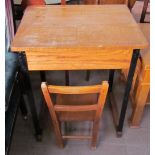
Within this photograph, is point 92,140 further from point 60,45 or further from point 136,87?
point 60,45

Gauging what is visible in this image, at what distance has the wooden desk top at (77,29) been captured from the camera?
1.02 m

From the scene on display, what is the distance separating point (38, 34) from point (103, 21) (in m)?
0.37

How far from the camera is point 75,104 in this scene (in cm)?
131

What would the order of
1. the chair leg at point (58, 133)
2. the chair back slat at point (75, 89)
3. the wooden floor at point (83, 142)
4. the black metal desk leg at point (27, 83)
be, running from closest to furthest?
the chair back slat at point (75, 89), the black metal desk leg at point (27, 83), the chair leg at point (58, 133), the wooden floor at point (83, 142)

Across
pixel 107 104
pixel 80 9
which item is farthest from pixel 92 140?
pixel 80 9

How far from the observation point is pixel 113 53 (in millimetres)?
1058

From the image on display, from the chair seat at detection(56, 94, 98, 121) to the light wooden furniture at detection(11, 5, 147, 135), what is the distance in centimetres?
24

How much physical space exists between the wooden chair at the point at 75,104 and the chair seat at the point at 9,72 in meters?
0.24

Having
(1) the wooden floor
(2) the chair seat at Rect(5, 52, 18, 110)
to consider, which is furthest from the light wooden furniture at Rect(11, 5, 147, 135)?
(1) the wooden floor

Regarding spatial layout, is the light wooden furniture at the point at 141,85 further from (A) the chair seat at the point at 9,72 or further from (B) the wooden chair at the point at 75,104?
(A) the chair seat at the point at 9,72

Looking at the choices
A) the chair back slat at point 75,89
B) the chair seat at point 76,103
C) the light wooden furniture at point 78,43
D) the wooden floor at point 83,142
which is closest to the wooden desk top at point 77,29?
the light wooden furniture at point 78,43

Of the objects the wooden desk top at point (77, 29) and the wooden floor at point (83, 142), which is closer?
the wooden desk top at point (77, 29)

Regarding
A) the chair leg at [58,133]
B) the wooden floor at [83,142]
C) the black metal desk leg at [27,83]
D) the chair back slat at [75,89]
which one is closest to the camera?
the chair back slat at [75,89]

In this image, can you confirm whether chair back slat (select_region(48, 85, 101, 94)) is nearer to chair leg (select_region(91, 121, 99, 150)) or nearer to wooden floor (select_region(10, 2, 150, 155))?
chair leg (select_region(91, 121, 99, 150))
